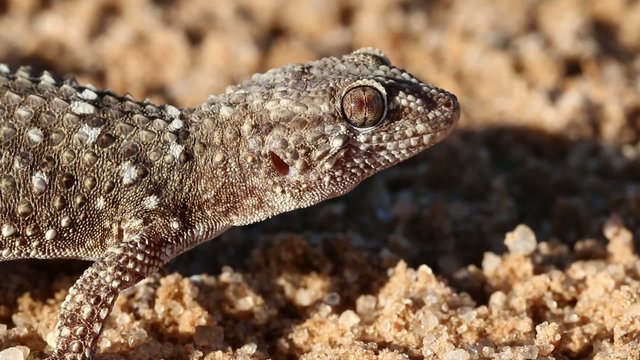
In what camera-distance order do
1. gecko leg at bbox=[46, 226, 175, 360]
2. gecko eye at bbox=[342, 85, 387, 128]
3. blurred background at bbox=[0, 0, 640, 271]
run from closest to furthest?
1. gecko leg at bbox=[46, 226, 175, 360]
2. gecko eye at bbox=[342, 85, 387, 128]
3. blurred background at bbox=[0, 0, 640, 271]

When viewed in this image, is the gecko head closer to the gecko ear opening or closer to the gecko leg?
the gecko ear opening

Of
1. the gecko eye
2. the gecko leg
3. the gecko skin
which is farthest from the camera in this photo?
the gecko eye

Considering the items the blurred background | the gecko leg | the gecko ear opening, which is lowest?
the gecko leg

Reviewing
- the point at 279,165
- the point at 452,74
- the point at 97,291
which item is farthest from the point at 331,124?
the point at 452,74

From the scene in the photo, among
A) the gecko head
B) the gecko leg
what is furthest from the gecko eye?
the gecko leg

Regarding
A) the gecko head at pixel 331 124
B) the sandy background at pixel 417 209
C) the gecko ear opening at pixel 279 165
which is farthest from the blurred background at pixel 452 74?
the gecko ear opening at pixel 279 165

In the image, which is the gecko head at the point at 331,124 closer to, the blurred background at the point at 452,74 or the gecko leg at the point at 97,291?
the gecko leg at the point at 97,291

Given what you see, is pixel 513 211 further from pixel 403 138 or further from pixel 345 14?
pixel 345 14
